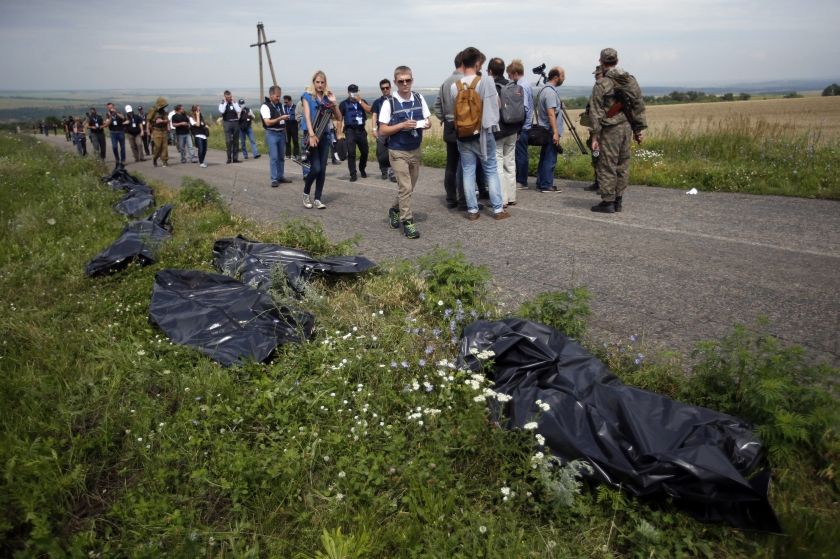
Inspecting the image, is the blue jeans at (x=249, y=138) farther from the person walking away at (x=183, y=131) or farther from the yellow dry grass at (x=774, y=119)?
the yellow dry grass at (x=774, y=119)

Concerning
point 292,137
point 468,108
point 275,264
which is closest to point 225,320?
point 275,264

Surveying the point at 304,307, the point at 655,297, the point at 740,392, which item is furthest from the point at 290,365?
the point at 655,297

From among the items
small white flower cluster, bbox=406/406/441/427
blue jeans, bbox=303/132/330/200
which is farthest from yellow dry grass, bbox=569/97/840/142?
small white flower cluster, bbox=406/406/441/427

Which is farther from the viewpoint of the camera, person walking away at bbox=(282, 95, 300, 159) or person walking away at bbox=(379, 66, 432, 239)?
person walking away at bbox=(282, 95, 300, 159)

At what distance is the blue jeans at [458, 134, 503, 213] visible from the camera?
286 inches

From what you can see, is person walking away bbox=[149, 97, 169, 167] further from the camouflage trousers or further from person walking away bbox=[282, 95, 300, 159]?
the camouflage trousers

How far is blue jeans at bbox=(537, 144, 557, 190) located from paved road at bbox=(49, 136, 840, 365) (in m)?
0.28

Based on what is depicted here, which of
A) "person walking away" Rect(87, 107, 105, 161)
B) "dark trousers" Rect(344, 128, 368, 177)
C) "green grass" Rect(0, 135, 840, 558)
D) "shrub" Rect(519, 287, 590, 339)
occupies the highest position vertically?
"person walking away" Rect(87, 107, 105, 161)

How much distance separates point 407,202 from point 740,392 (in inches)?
194

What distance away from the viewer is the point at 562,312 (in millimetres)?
3654

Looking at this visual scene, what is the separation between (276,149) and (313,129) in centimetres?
349

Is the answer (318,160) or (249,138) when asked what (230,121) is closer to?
(249,138)

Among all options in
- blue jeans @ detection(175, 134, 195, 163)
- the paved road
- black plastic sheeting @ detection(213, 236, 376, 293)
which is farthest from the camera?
blue jeans @ detection(175, 134, 195, 163)

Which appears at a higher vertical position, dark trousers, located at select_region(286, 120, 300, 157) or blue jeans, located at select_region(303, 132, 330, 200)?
dark trousers, located at select_region(286, 120, 300, 157)
